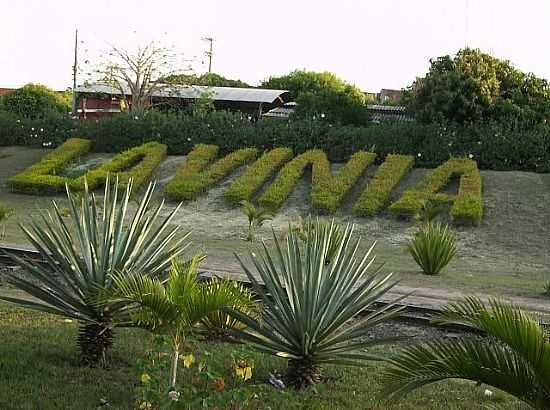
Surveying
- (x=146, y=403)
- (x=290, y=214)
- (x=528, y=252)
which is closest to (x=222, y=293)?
(x=146, y=403)

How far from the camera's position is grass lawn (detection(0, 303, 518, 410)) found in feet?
16.0

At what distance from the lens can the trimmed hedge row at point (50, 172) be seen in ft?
70.5

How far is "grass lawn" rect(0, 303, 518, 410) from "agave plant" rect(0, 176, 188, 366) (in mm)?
330

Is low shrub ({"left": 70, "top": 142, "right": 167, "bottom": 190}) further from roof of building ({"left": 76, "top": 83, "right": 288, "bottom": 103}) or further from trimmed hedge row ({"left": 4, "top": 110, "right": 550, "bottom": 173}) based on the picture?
roof of building ({"left": 76, "top": 83, "right": 288, "bottom": 103})

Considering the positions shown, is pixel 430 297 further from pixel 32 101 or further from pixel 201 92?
pixel 32 101

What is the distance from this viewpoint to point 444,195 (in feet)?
61.3

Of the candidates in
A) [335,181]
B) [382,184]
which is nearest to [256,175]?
[335,181]

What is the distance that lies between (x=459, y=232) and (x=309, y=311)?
12.5m

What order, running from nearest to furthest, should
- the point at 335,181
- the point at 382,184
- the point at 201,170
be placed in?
the point at 382,184
the point at 335,181
the point at 201,170

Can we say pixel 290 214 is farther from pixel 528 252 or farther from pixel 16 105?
pixel 16 105

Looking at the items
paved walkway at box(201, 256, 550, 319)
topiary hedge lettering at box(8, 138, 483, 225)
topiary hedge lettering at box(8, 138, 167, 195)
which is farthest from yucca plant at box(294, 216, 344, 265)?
topiary hedge lettering at box(8, 138, 167, 195)

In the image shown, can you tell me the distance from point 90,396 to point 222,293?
1.31 metres

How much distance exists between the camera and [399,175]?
2044 cm

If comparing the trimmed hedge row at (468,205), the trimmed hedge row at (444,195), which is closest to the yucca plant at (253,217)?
the trimmed hedge row at (444,195)
